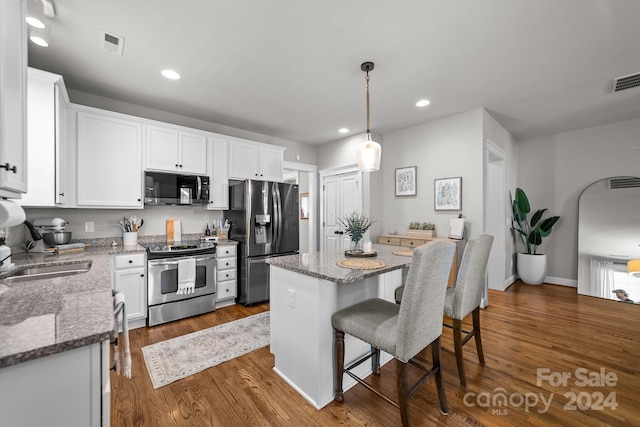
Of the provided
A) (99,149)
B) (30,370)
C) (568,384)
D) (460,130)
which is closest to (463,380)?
(568,384)

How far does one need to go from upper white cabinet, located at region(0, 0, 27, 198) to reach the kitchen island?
1408mm

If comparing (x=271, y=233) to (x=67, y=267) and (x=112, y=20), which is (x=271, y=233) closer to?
(x=67, y=267)

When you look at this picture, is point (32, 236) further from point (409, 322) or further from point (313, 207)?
point (313, 207)

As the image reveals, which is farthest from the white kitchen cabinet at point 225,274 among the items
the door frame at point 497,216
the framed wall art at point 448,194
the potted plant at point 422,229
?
the door frame at point 497,216

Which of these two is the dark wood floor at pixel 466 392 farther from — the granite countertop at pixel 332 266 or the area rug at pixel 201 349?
the granite countertop at pixel 332 266

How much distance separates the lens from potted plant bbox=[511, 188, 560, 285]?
465 centimetres

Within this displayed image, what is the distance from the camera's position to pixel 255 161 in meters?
4.17

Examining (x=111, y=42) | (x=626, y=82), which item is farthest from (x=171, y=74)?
(x=626, y=82)

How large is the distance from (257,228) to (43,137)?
227cm

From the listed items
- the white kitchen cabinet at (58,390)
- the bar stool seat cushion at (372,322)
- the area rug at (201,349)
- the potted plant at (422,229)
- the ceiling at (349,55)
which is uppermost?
the ceiling at (349,55)

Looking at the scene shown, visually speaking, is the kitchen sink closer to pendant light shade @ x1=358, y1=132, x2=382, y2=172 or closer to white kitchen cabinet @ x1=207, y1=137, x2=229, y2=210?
white kitchen cabinet @ x1=207, y1=137, x2=229, y2=210

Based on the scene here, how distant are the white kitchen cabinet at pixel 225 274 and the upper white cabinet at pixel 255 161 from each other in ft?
3.60

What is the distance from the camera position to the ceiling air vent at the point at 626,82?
2.75 metres

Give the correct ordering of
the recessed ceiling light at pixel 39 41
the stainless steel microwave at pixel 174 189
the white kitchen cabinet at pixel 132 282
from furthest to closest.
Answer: the stainless steel microwave at pixel 174 189 < the white kitchen cabinet at pixel 132 282 < the recessed ceiling light at pixel 39 41
